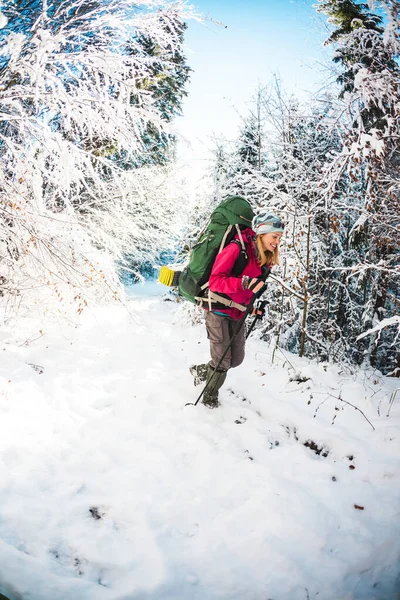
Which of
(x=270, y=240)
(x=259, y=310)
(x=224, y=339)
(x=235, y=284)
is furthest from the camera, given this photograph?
(x=224, y=339)

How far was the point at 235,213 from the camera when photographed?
312 cm

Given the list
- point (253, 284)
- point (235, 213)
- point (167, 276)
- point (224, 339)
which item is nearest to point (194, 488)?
point (224, 339)

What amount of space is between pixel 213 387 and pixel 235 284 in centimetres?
138

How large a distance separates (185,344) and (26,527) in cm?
441

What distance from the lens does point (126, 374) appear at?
4.39 meters

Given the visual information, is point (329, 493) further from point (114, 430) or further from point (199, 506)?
point (114, 430)

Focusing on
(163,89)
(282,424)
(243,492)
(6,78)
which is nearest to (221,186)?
(163,89)

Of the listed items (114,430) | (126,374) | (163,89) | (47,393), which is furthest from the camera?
(163,89)

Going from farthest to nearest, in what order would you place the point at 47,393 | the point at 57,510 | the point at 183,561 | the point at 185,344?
the point at 185,344 < the point at 47,393 < the point at 57,510 < the point at 183,561

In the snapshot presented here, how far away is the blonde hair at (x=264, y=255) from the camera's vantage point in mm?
3134

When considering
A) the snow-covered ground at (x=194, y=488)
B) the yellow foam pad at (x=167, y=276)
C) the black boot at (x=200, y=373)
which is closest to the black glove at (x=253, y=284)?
the yellow foam pad at (x=167, y=276)

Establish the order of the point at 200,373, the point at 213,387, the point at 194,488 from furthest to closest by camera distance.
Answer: the point at 200,373 → the point at 213,387 → the point at 194,488

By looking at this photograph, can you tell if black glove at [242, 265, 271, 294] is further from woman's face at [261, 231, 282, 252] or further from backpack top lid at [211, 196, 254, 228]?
backpack top lid at [211, 196, 254, 228]

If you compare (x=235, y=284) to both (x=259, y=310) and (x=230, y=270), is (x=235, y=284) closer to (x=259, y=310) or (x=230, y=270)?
(x=230, y=270)
